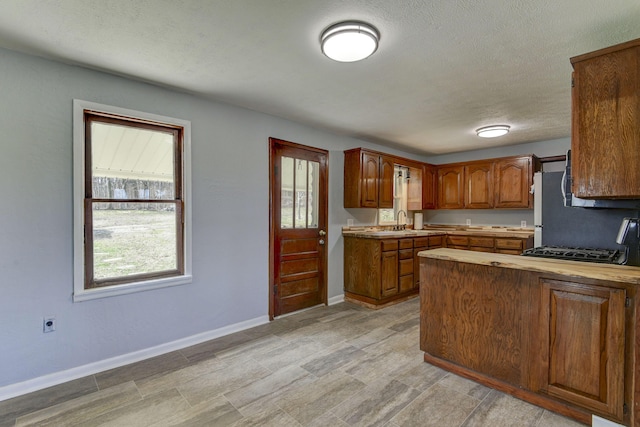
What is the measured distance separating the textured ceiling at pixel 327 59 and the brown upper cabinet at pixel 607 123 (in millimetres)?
245

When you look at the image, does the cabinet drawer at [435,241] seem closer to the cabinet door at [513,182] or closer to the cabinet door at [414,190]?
the cabinet door at [414,190]

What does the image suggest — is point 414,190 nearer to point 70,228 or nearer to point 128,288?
point 128,288

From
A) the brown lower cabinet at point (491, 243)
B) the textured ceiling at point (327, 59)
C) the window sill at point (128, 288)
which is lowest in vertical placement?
the window sill at point (128, 288)

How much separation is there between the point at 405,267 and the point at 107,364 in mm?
3560

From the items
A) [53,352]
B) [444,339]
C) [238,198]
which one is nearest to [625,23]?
[444,339]

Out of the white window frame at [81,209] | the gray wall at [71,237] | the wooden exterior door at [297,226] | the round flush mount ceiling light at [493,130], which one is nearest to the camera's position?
the gray wall at [71,237]

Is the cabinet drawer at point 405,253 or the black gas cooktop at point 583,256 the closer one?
the black gas cooktop at point 583,256

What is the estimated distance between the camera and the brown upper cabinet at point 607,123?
→ 5.53 ft

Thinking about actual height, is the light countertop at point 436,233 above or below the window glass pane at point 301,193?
below

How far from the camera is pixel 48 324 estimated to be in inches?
89.0

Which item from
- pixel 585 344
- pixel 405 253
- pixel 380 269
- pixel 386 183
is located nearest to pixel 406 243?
pixel 405 253

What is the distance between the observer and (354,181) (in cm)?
433

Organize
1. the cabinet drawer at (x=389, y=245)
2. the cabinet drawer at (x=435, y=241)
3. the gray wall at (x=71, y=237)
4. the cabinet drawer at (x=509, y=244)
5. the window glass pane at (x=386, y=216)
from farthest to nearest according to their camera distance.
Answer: the window glass pane at (x=386, y=216) < the cabinet drawer at (x=435, y=241) < the cabinet drawer at (x=509, y=244) < the cabinet drawer at (x=389, y=245) < the gray wall at (x=71, y=237)

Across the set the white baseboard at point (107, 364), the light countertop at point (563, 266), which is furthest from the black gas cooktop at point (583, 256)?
the white baseboard at point (107, 364)
